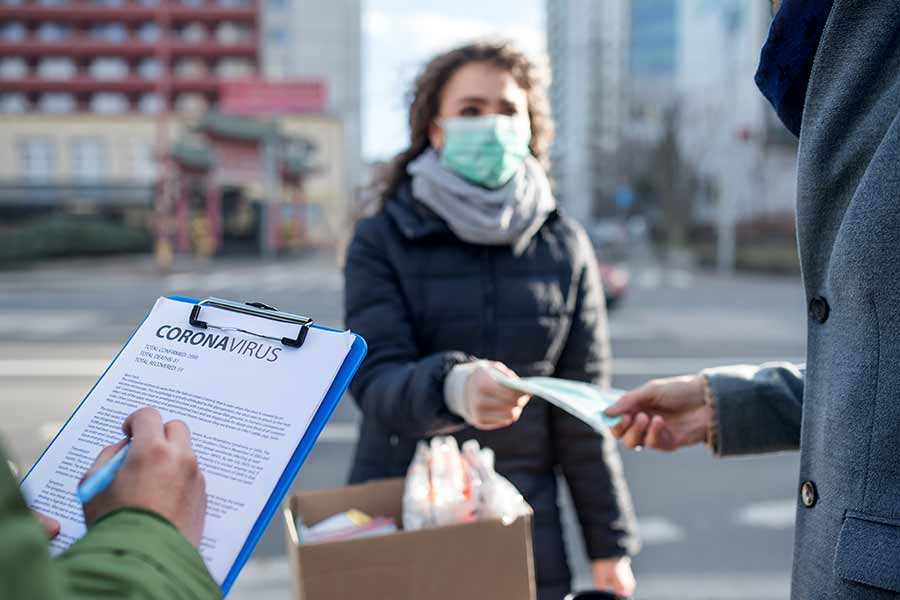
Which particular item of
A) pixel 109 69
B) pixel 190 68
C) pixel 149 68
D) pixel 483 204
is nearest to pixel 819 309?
pixel 483 204

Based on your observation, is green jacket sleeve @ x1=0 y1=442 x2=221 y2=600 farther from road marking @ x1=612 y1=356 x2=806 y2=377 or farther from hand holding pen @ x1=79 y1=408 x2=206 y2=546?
road marking @ x1=612 y1=356 x2=806 y2=377

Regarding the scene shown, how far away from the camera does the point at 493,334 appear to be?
2.17 m

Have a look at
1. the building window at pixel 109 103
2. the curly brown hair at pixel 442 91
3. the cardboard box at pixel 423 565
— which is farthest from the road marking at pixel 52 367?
the building window at pixel 109 103

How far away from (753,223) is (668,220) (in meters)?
7.90

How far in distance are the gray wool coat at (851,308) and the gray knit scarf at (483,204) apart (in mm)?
959

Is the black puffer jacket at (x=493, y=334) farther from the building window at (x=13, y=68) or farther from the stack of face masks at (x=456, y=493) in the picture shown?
the building window at (x=13, y=68)

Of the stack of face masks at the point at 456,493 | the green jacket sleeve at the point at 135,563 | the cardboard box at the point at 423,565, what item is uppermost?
the green jacket sleeve at the point at 135,563

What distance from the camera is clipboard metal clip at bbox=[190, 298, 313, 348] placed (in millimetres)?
1140

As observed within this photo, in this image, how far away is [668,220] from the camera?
38375mm

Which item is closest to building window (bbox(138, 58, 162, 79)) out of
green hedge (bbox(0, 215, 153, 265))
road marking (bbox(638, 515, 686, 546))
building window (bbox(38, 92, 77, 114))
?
building window (bbox(38, 92, 77, 114))

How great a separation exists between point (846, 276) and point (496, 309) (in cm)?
109

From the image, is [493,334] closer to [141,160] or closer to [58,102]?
[141,160]

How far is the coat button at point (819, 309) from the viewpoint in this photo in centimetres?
126

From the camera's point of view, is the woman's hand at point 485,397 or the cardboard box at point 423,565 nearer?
the cardboard box at point 423,565
